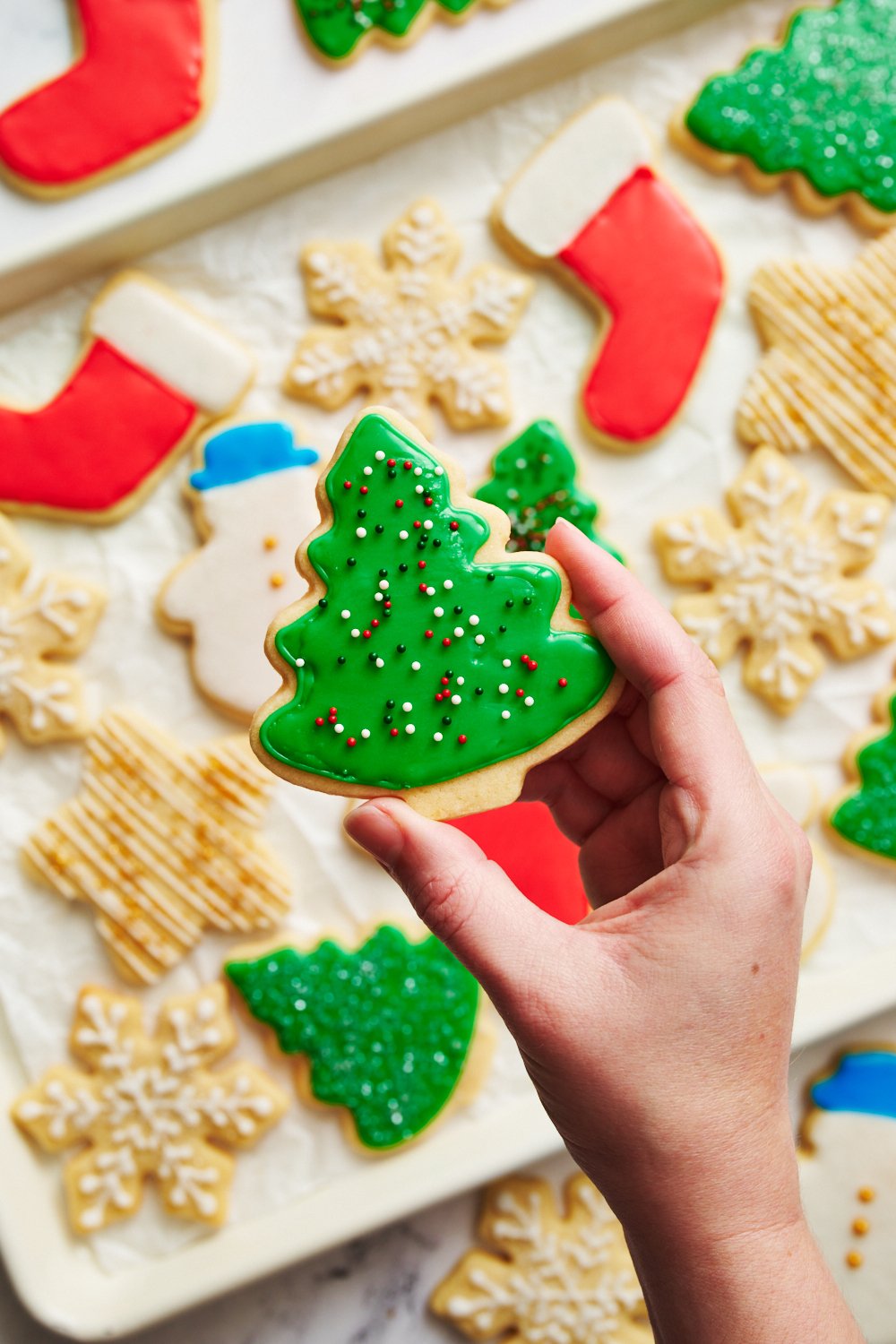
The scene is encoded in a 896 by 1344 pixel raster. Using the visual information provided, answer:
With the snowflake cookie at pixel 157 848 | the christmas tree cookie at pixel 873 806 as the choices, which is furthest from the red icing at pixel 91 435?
the christmas tree cookie at pixel 873 806

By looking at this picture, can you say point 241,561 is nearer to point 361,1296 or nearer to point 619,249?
point 619,249

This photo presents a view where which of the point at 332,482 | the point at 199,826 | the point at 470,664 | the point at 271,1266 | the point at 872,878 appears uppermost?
the point at 332,482

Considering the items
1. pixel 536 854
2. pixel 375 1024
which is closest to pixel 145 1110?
pixel 375 1024

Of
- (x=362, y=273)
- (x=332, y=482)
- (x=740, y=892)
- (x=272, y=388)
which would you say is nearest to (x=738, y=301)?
(x=362, y=273)

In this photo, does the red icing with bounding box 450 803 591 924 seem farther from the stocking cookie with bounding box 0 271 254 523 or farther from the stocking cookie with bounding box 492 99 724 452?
the stocking cookie with bounding box 0 271 254 523

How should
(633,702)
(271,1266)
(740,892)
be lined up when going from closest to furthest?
(740,892), (633,702), (271,1266)

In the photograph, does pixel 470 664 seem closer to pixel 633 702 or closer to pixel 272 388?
pixel 633 702
